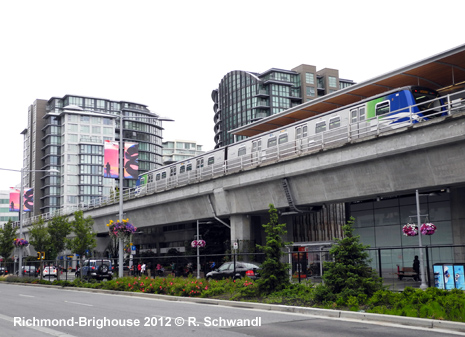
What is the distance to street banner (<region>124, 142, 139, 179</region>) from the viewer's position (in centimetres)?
2956

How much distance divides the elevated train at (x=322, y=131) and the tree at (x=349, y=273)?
8515 mm

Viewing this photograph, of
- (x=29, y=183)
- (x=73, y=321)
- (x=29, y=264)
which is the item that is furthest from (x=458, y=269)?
(x=29, y=183)

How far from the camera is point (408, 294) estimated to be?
15172 millimetres

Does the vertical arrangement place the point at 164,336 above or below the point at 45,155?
below

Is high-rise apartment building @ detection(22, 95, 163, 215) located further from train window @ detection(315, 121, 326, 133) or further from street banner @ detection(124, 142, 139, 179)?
train window @ detection(315, 121, 326, 133)

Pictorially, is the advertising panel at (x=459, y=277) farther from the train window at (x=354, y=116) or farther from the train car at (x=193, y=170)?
the train car at (x=193, y=170)

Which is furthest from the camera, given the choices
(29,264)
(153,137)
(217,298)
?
(153,137)

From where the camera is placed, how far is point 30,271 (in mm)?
44844

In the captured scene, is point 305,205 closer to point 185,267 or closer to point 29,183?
point 185,267

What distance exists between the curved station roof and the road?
20.8 meters

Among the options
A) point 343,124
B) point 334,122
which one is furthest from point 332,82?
point 343,124

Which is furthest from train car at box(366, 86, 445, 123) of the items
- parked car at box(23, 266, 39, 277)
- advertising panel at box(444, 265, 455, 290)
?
parked car at box(23, 266, 39, 277)

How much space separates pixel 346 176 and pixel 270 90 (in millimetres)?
101412

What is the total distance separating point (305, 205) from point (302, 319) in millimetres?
18126
